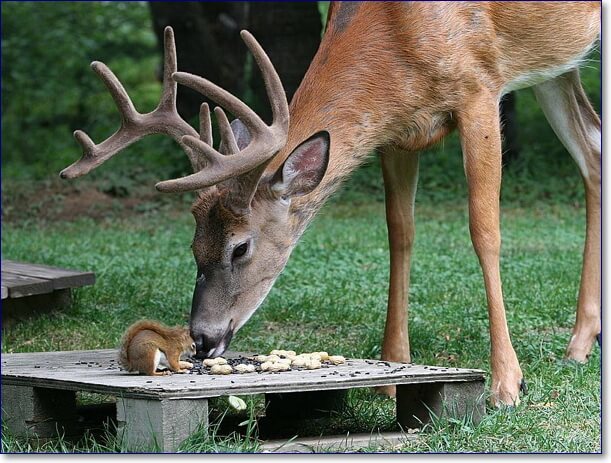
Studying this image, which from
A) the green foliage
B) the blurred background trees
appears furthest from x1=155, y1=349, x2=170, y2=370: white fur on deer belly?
the green foliage

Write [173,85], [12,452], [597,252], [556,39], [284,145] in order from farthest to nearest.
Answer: [597,252], [556,39], [173,85], [284,145], [12,452]

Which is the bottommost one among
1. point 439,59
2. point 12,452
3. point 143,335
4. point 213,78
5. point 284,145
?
point 12,452

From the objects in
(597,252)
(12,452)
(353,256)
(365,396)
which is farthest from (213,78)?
(12,452)

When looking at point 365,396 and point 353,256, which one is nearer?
point 365,396

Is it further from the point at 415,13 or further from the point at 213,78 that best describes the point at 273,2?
the point at 415,13

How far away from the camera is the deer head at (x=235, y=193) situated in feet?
17.4

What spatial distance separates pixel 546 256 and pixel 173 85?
4.49 m

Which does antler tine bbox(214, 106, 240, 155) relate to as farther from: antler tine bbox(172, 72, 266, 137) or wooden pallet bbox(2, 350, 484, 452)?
wooden pallet bbox(2, 350, 484, 452)

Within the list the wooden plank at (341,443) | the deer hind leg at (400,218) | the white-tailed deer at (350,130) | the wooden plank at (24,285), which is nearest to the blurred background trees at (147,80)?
the deer hind leg at (400,218)

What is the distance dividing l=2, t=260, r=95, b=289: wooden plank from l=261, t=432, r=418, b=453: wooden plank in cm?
293

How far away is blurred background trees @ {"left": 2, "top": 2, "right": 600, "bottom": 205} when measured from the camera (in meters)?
13.1

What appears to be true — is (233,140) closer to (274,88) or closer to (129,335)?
(274,88)

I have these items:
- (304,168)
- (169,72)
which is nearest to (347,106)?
(304,168)

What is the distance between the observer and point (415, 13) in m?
5.83
